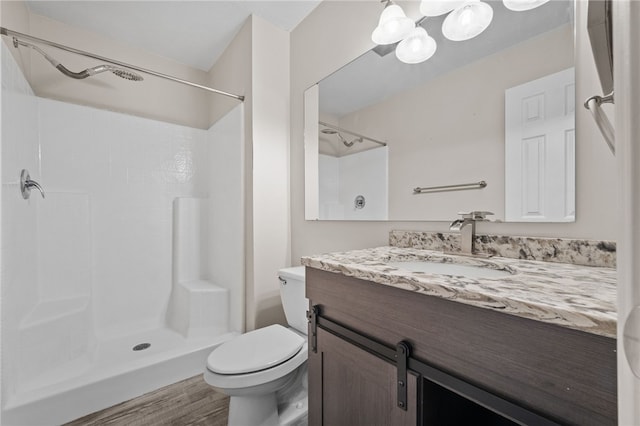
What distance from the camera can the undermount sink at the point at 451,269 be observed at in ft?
2.75

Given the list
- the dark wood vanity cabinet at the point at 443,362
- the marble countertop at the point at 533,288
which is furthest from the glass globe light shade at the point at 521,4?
the dark wood vanity cabinet at the point at 443,362

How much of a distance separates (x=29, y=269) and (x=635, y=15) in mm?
2479

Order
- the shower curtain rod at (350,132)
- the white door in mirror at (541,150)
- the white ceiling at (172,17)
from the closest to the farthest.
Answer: the white door in mirror at (541,150) < the shower curtain rod at (350,132) < the white ceiling at (172,17)

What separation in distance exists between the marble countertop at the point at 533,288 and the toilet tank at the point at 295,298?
2.27ft

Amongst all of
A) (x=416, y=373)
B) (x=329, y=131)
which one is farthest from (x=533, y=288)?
(x=329, y=131)

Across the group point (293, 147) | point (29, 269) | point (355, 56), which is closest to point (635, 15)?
point (355, 56)

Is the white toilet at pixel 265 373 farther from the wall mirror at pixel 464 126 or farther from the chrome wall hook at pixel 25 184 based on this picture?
the chrome wall hook at pixel 25 184

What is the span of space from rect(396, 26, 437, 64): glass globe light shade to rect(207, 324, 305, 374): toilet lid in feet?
4.72

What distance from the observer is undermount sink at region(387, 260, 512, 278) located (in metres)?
0.84

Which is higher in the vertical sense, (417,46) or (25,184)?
(417,46)

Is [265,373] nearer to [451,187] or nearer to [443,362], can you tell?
[443,362]

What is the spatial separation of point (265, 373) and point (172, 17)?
7.39 feet

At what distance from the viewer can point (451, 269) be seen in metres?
0.93

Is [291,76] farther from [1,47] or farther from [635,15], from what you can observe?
[635,15]
